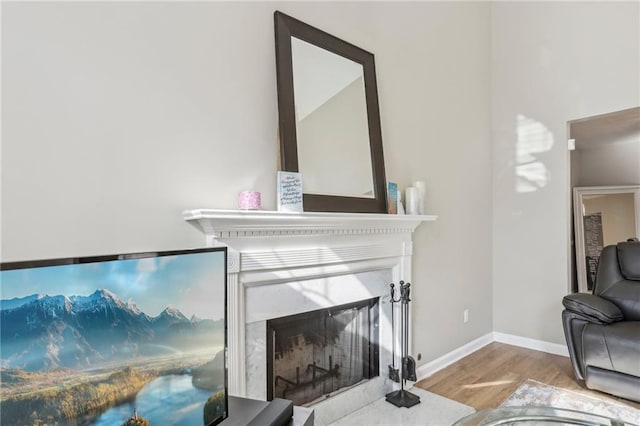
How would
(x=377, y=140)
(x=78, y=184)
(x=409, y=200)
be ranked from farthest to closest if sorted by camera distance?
(x=409, y=200), (x=377, y=140), (x=78, y=184)

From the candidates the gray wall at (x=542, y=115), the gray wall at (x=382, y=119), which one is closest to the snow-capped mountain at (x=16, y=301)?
the gray wall at (x=382, y=119)

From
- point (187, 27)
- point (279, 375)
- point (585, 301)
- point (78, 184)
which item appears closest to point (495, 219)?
point (585, 301)

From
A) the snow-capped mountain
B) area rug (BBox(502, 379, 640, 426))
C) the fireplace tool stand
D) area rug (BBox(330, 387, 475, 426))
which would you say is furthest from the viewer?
the fireplace tool stand

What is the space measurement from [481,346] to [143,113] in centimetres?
354

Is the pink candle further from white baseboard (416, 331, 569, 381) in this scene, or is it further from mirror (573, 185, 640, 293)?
mirror (573, 185, 640, 293)

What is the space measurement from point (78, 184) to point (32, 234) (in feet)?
0.72

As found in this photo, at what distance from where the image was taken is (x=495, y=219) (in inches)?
154

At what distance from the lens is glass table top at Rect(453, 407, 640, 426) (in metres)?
1.57

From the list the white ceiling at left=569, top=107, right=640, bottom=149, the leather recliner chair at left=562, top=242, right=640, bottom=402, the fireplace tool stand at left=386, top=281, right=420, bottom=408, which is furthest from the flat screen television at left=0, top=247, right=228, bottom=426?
the white ceiling at left=569, top=107, right=640, bottom=149

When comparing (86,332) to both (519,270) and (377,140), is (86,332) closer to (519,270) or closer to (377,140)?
(377,140)

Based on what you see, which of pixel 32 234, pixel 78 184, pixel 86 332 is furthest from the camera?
pixel 78 184

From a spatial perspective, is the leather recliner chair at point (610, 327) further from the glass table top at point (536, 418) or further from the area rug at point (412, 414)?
the glass table top at point (536, 418)

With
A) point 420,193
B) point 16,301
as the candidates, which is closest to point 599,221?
point 420,193

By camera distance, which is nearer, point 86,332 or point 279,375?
point 86,332
